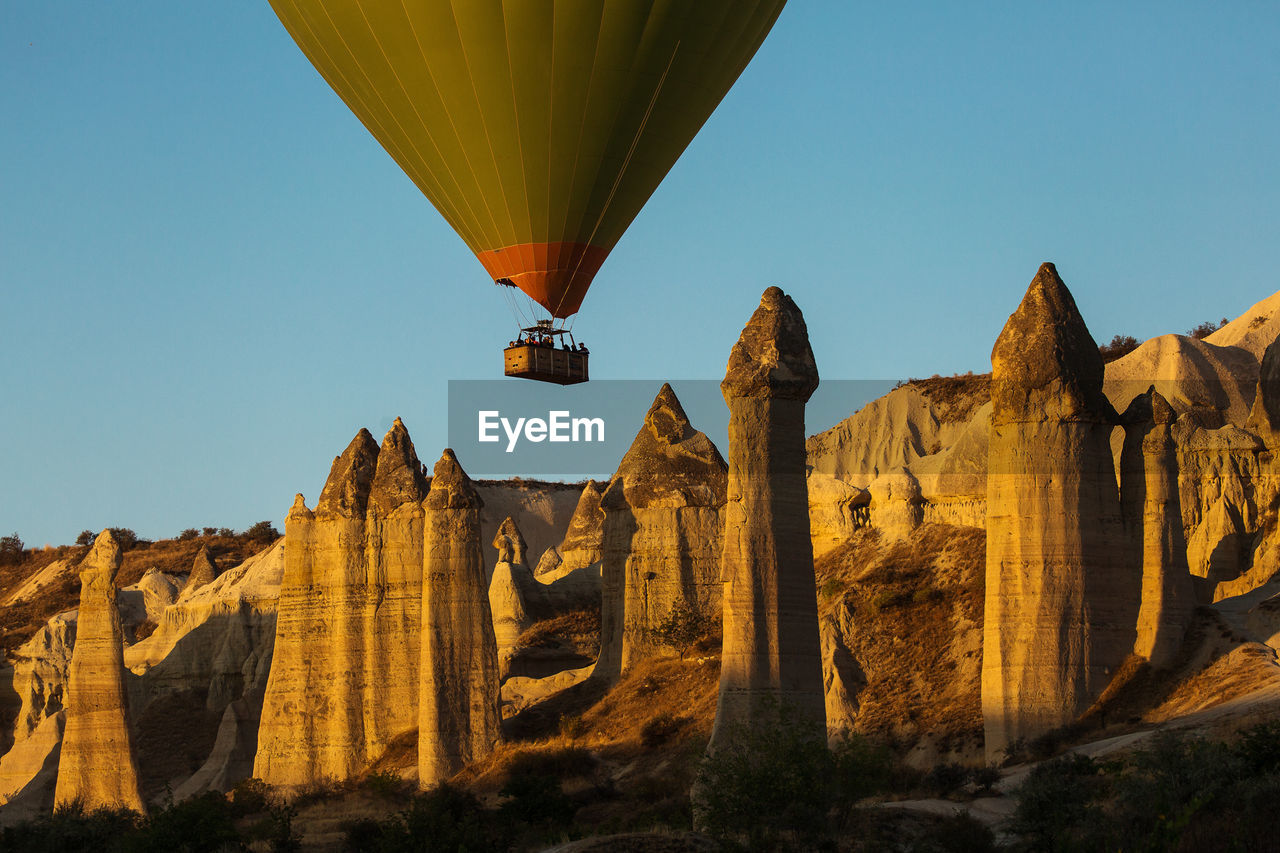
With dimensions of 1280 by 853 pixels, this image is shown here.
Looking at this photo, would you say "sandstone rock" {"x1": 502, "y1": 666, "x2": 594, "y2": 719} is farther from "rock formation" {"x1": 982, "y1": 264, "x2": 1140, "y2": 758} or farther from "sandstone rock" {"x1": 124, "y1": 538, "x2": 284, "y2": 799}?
"rock formation" {"x1": 982, "y1": 264, "x2": 1140, "y2": 758}

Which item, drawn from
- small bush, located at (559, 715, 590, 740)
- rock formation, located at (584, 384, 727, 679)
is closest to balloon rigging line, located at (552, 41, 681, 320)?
rock formation, located at (584, 384, 727, 679)

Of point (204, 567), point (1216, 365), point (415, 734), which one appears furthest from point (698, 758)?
point (204, 567)

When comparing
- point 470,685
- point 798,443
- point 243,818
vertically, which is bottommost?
point 243,818

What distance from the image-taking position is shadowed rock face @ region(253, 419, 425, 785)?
135ft

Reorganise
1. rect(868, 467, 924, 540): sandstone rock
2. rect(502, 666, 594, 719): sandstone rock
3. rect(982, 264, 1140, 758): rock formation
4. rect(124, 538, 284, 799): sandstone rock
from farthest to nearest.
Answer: rect(124, 538, 284, 799): sandstone rock → rect(868, 467, 924, 540): sandstone rock → rect(502, 666, 594, 719): sandstone rock → rect(982, 264, 1140, 758): rock formation

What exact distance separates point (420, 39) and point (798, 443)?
13298 millimetres

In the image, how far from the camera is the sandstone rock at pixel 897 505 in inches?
1740

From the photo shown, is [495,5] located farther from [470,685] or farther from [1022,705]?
[1022,705]

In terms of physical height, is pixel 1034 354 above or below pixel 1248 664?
above

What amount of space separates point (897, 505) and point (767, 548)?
18.5 metres

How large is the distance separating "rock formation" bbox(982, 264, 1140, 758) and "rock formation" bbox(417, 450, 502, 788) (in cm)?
1335

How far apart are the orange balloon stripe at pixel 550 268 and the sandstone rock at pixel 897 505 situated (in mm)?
10596

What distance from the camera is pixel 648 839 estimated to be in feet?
69.9

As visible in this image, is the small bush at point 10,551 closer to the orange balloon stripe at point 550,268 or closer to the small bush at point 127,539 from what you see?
the small bush at point 127,539
